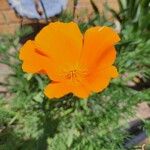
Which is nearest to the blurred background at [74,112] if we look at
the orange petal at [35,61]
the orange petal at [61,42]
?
the orange petal at [61,42]

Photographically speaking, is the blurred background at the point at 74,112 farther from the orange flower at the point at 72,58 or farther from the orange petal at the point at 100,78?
the orange petal at the point at 100,78

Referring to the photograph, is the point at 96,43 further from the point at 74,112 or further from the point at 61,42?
the point at 74,112

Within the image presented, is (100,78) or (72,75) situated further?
(72,75)

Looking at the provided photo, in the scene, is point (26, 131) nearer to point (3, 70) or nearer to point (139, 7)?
point (3, 70)

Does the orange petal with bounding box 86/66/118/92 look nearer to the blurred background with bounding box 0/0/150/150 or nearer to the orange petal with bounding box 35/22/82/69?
the orange petal with bounding box 35/22/82/69

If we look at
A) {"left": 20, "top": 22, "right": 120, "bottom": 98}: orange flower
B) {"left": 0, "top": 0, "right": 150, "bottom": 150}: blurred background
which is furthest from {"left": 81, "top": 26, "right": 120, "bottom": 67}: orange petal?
{"left": 0, "top": 0, "right": 150, "bottom": 150}: blurred background

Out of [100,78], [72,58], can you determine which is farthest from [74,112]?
[100,78]
